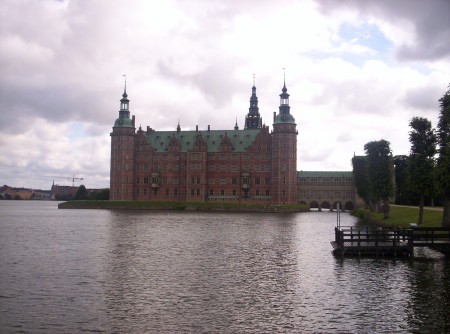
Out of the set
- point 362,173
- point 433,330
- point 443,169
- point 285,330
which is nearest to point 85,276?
point 285,330

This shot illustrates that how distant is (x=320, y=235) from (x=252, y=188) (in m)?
82.7

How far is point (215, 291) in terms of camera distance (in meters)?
24.1

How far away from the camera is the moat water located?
738 inches

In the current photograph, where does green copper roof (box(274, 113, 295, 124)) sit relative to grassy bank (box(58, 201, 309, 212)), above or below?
above

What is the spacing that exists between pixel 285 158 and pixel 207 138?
81.8 ft

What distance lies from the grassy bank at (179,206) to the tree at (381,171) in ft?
159

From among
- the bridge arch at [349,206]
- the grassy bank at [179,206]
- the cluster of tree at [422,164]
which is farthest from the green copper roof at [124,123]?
the cluster of tree at [422,164]

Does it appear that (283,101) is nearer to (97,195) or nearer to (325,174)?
(325,174)

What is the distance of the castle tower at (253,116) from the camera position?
164400 mm

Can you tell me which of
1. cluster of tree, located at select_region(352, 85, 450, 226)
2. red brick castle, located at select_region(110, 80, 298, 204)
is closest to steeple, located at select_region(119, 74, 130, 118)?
red brick castle, located at select_region(110, 80, 298, 204)

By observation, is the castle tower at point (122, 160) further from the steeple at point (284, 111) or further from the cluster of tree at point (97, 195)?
the steeple at point (284, 111)

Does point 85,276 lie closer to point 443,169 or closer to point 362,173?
point 443,169

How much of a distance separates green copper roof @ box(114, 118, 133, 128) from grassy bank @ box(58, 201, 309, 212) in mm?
22987

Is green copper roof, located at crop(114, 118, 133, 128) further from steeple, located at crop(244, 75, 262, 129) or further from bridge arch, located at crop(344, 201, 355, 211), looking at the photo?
bridge arch, located at crop(344, 201, 355, 211)
